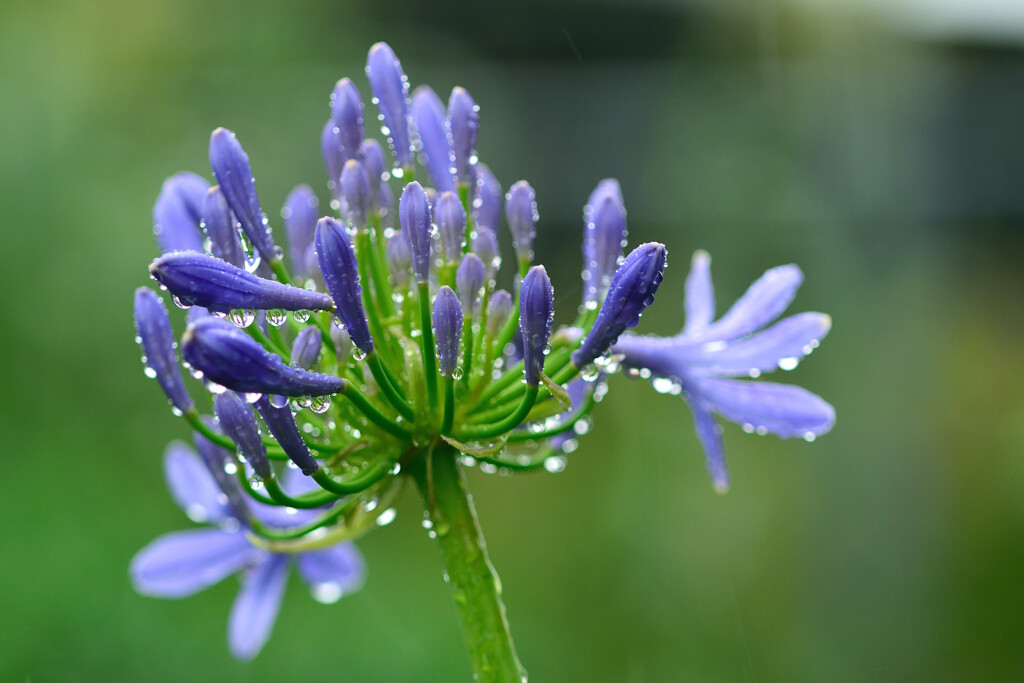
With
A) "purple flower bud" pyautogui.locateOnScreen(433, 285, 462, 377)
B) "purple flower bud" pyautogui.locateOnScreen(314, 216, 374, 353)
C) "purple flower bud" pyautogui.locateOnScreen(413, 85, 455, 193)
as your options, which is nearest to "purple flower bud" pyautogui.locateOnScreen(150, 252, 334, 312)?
"purple flower bud" pyautogui.locateOnScreen(314, 216, 374, 353)

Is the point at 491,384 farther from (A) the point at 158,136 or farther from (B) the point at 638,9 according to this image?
(B) the point at 638,9

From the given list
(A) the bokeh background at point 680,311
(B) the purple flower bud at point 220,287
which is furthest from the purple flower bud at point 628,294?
(A) the bokeh background at point 680,311

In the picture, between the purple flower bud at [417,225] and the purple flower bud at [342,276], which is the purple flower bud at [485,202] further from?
the purple flower bud at [342,276]

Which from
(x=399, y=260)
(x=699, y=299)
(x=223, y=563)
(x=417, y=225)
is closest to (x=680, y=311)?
(x=699, y=299)

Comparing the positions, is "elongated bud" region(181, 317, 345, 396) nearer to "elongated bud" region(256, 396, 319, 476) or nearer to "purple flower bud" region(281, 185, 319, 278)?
"elongated bud" region(256, 396, 319, 476)

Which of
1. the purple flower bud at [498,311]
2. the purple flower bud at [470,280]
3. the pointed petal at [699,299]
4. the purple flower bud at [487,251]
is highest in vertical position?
the purple flower bud at [487,251]

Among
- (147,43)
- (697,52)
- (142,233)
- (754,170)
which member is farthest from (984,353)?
(147,43)

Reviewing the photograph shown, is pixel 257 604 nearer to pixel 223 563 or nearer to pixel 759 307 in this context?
pixel 223 563
